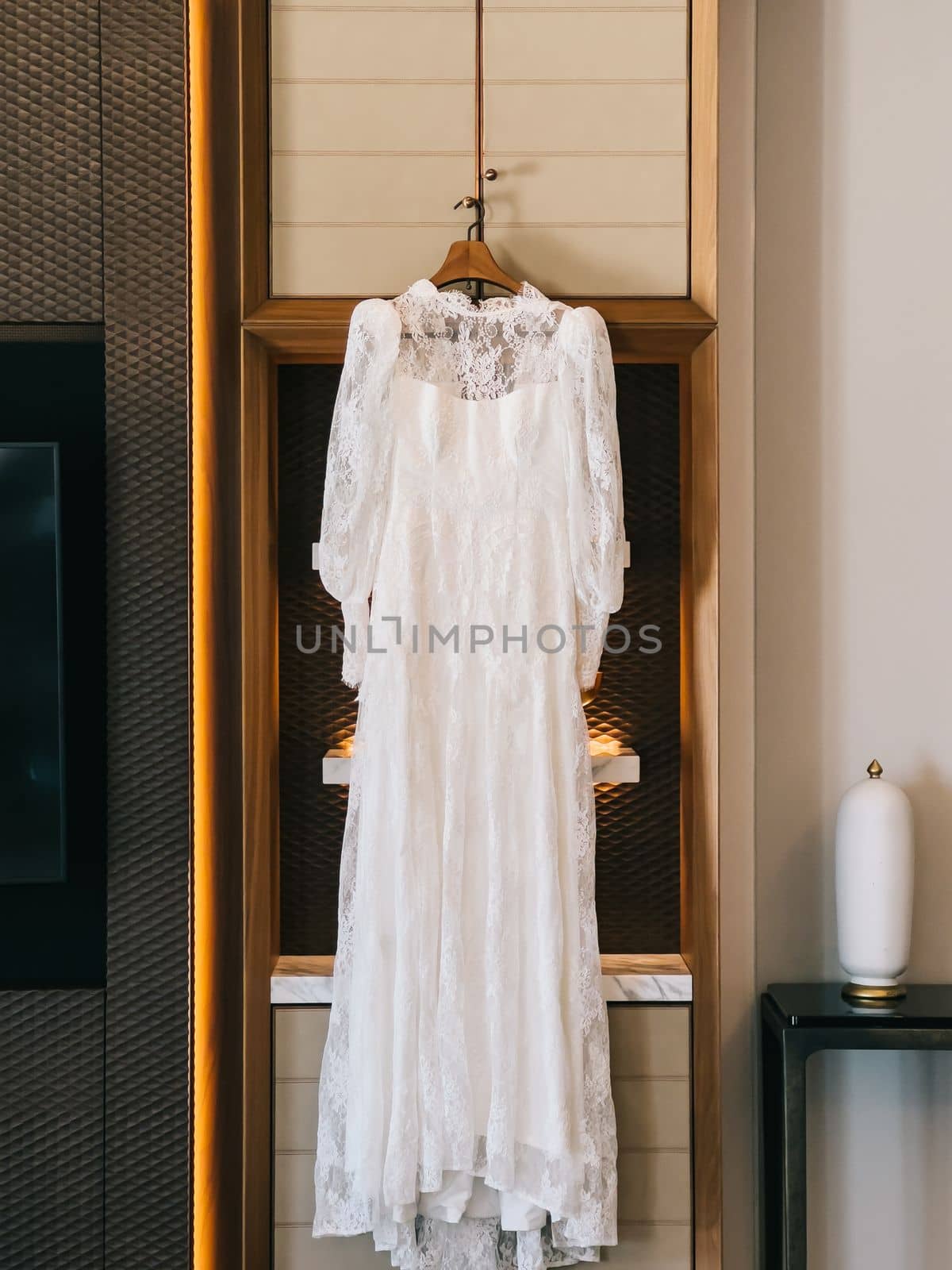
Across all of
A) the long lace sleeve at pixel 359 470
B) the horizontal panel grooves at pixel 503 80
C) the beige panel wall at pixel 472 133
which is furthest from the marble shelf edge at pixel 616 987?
the horizontal panel grooves at pixel 503 80

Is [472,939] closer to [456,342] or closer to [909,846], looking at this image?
[909,846]

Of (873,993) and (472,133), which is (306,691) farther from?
(873,993)

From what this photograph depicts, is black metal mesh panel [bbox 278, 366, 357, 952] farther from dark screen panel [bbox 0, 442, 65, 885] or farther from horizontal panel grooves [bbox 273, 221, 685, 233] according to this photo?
dark screen panel [bbox 0, 442, 65, 885]

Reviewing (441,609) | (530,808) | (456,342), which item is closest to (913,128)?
(456,342)

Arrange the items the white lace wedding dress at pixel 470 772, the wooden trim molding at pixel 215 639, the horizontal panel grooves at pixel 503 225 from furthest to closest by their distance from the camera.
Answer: the wooden trim molding at pixel 215 639 < the horizontal panel grooves at pixel 503 225 < the white lace wedding dress at pixel 470 772

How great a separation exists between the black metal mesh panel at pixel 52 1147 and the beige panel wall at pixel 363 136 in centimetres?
134

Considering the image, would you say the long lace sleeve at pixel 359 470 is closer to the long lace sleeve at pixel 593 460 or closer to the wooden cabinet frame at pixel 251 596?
the wooden cabinet frame at pixel 251 596

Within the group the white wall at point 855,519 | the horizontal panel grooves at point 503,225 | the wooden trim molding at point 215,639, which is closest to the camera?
the horizontal panel grooves at point 503,225

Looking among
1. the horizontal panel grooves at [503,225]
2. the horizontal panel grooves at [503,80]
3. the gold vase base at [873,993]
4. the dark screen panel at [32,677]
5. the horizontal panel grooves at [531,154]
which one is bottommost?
the gold vase base at [873,993]

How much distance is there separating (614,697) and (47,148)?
1.39 metres

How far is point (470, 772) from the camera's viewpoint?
1.59 metres

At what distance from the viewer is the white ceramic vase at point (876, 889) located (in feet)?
5.76

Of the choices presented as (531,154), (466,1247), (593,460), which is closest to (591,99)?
(531,154)

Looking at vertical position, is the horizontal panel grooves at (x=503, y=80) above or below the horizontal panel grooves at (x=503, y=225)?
above
